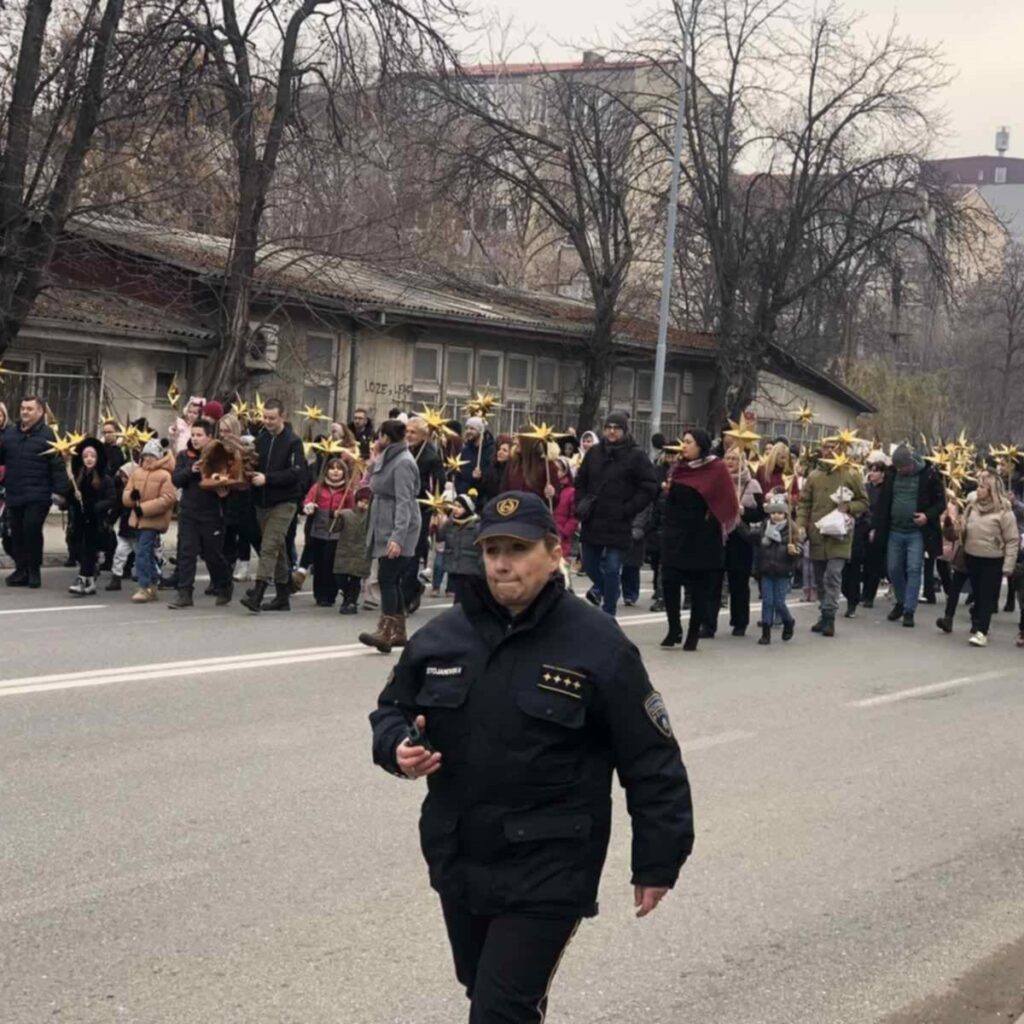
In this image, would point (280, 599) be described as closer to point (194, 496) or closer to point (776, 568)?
point (194, 496)

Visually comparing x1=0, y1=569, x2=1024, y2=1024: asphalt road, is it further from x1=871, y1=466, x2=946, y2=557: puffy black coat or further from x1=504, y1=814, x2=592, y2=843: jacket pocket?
x1=871, y1=466, x2=946, y2=557: puffy black coat

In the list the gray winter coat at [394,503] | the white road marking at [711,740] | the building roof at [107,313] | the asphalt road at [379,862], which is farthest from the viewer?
the building roof at [107,313]

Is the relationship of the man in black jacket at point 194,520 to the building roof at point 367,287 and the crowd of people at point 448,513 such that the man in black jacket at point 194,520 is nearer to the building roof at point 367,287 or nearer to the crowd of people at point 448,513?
the crowd of people at point 448,513

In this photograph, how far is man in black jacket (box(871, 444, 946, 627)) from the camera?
602 inches

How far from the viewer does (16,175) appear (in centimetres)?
2061

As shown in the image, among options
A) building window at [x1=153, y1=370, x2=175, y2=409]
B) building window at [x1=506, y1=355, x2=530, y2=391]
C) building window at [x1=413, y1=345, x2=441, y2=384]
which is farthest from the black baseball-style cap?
building window at [x1=506, y1=355, x2=530, y2=391]

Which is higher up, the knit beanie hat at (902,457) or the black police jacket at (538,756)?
the knit beanie hat at (902,457)

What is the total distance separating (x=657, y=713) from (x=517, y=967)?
0.63 meters

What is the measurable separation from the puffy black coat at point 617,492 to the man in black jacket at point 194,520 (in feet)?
10.1

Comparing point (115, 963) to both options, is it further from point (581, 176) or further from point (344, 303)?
point (581, 176)

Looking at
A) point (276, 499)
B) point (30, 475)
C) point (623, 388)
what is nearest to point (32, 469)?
point (30, 475)

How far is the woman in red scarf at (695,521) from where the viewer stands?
40.1 ft

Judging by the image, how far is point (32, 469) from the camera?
14398 millimetres

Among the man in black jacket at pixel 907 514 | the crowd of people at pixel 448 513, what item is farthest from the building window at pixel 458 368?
the man in black jacket at pixel 907 514
